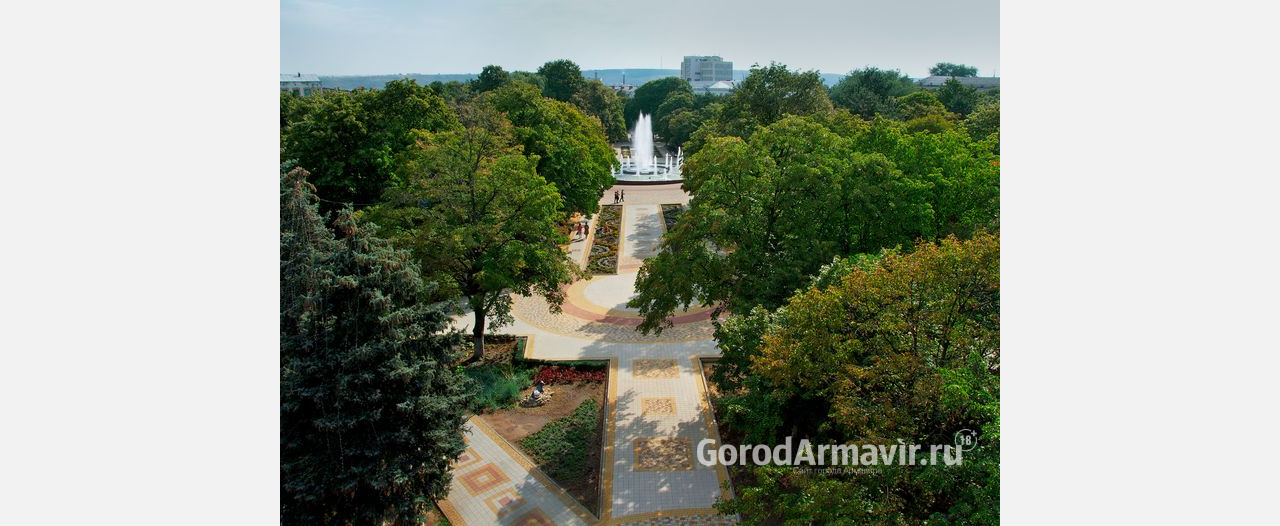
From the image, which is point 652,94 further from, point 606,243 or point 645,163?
point 606,243

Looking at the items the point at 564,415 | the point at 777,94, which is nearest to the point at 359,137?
the point at 564,415

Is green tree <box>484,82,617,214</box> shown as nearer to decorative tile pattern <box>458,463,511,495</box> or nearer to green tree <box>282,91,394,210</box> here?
green tree <box>282,91,394,210</box>

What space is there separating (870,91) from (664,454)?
46562 millimetres

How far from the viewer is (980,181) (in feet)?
58.0

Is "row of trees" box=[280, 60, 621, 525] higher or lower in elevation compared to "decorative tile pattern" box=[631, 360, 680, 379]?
higher

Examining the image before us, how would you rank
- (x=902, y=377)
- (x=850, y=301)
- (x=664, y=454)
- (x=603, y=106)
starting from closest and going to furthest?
1. (x=902, y=377)
2. (x=850, y=301)
3. (x=664, y=454)
4. (x=603, y=106)

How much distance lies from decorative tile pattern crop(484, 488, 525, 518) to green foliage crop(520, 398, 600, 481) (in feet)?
3.21

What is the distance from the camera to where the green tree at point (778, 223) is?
16141mm

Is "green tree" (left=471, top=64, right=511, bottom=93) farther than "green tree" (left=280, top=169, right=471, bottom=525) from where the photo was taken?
Yes

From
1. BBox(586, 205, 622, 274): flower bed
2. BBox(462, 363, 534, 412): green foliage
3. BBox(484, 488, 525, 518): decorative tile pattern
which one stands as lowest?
BBox(484, 488, 525, 518): decorative tile pattern

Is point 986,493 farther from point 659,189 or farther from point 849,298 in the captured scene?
point 659,189

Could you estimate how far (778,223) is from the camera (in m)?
17.0

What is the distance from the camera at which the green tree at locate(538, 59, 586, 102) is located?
66.0 metres

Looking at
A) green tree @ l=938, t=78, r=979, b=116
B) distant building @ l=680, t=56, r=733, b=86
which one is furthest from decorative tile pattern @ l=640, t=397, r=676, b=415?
distant building @ l=680, t=56, r=733, b=86
